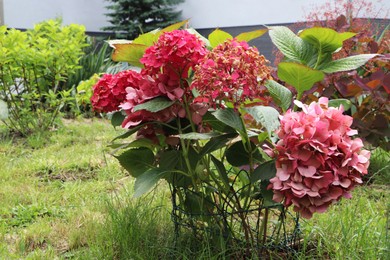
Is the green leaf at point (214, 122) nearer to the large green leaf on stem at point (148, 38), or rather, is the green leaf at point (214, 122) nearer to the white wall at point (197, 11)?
the large green leaf on stem at point (148, 38)

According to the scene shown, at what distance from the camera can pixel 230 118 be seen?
1229 millimetres

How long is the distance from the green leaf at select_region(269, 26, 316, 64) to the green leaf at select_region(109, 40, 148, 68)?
37cm

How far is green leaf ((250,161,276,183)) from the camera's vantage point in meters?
1.24

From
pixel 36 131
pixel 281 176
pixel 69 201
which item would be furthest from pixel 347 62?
pixel 36 131

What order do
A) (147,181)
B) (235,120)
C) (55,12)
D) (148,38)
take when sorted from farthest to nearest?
1. (55,12)
2. (148,38)
3. (147,181)
4. (235,120)

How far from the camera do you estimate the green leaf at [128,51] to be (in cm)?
136

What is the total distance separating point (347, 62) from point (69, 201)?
5.07 feet

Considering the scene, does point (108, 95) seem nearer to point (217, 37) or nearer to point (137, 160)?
point (137, 160)

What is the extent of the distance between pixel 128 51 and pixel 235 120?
15.2 inches

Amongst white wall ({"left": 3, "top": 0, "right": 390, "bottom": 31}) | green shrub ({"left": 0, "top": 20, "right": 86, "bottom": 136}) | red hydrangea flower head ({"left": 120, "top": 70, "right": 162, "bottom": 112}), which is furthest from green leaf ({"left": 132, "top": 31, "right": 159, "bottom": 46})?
white wall ({"left": 3, "top": 0, "right": 390, "bottom": 31})

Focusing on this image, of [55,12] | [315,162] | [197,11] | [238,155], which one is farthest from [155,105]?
[197,11]

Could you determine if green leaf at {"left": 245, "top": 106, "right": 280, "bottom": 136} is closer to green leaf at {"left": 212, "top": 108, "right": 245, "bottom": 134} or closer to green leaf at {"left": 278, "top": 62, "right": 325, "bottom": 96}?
green leaf at {"left": 212, "top": 108, "right": 245, "bottom": 134}

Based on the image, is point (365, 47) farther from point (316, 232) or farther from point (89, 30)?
point (89, 30)

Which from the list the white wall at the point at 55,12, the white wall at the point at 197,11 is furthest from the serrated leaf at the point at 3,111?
the white wall at the point at 197,11
